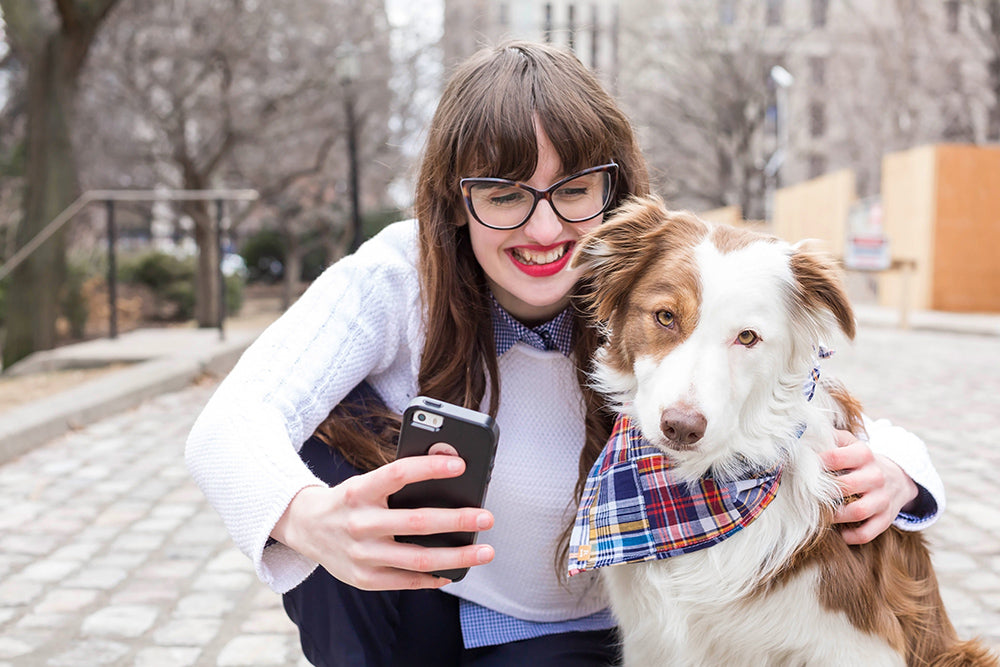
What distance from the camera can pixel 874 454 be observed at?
210 cm

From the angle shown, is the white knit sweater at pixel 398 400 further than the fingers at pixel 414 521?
Yes

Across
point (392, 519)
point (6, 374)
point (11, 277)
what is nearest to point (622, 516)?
point (392, 519)

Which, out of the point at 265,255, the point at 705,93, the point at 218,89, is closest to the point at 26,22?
the point at 218,89

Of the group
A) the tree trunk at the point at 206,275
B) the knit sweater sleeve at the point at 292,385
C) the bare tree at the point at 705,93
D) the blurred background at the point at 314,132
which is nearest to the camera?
the knit sweater sleeve at the point at 292,385

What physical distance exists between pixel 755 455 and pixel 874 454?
0.40m

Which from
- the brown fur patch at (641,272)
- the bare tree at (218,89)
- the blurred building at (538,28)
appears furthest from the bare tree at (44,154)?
the brown fur patch at (641,272)

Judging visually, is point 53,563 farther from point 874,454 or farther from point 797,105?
point 797,105

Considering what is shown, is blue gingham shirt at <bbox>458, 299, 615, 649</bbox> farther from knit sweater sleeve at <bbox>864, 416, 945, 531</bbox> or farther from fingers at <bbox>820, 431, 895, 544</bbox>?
knit sweater sleeve at <bbox>864, 416, 945, 531</bbox>

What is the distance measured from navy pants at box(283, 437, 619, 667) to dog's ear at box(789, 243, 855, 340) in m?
1.21

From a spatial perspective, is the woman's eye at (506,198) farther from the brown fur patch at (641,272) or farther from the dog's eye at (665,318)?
the dog's eye at (665,318)

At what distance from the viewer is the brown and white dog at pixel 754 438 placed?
1.82 metres

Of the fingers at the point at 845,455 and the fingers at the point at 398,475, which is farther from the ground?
the fingers at the point at 398,475

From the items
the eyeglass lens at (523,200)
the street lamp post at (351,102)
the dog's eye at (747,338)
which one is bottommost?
the dog's eye at (747,338)

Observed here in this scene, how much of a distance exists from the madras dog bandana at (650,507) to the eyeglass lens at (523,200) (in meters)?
0.56
